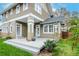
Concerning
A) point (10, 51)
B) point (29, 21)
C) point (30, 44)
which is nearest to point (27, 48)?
point (30, 44)

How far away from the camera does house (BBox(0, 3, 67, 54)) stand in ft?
11.1

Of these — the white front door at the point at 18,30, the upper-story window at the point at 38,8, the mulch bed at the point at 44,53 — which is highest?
the upper-story window at the point at 38,8

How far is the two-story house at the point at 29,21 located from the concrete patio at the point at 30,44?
65 millimetres

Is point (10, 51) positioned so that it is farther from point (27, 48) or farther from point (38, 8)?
point (38, 8)

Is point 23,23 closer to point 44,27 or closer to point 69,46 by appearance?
point 44,27

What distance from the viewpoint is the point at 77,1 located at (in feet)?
10.9

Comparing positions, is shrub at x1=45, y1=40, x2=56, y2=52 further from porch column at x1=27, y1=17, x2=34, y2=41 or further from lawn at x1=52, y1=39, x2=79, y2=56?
porch column at x1=27, y1=17, x2=34, y2=41

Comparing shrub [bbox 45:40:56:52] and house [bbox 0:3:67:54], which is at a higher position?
house [bbox 0:3:67:54]

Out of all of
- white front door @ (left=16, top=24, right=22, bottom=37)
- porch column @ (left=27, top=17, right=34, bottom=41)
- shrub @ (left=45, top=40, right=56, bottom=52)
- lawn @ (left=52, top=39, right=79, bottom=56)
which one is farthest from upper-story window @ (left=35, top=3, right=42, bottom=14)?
lawn @ (left=52, top=39, right=79, bottom=56)

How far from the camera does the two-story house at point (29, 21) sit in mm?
3400

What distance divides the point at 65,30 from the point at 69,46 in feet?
0.82

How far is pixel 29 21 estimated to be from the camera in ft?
11.3

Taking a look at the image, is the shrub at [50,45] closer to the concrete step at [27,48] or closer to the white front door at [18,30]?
the concrete step at [27,48]

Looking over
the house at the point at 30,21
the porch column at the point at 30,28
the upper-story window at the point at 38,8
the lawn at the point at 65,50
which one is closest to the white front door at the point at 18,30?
the house at the point at 30,21
